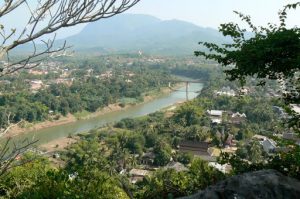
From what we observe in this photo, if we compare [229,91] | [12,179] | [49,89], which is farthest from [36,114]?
[12,179]

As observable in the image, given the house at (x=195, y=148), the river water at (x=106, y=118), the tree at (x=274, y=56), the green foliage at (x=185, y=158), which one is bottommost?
the river water at (x=106, y=118)

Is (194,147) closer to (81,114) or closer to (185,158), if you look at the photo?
(185,158)

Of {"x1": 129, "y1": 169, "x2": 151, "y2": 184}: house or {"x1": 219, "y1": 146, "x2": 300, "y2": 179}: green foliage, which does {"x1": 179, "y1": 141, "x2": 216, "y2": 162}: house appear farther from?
{"x1": 219, "y1": 146, "x2": 300, "y2": 179}: green foliage

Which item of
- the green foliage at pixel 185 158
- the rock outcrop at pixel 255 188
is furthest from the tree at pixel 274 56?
the green foliage at pixel 185 158

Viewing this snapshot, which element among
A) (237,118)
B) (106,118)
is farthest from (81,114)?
(237,118)

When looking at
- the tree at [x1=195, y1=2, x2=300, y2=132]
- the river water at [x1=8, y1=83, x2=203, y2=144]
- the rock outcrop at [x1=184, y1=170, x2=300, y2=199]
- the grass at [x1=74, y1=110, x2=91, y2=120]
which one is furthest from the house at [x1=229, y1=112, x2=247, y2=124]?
the rock outcrop at [x1=184, y1=170, x2=300, y2=199]

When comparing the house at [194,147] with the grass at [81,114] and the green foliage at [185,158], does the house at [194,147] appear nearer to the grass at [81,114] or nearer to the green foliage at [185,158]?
the green foliage at [185,158]
